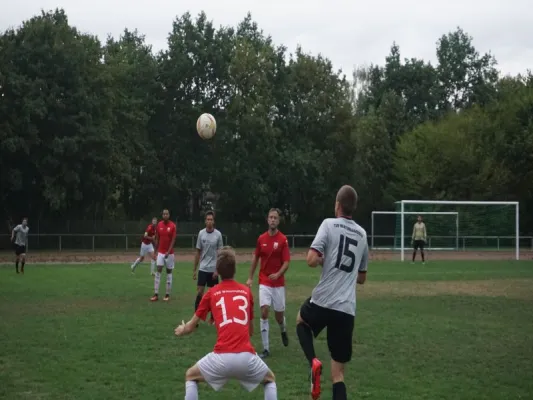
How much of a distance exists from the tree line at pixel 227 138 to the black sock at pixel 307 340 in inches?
1556

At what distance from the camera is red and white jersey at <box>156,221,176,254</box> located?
19.1 m

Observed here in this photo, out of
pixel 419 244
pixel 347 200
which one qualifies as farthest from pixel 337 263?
pixel 419 244

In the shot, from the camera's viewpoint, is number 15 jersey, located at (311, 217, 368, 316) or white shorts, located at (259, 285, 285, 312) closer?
number 15 jersey, located at (311, 217, 368, 316)

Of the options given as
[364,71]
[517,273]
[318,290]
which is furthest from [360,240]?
[364,71]

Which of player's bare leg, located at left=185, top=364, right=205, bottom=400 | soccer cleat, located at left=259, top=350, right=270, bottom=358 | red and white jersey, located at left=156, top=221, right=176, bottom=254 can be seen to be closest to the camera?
player's bare leg, located at left=185, top=364, right=205, bottom=400

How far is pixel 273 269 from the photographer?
1220cm

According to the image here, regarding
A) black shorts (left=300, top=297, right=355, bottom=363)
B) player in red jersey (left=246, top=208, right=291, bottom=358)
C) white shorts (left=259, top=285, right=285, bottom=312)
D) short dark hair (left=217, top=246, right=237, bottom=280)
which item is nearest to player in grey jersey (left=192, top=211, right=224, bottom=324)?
player in red jersey (left=246, top=208, right=291, bottom=358)

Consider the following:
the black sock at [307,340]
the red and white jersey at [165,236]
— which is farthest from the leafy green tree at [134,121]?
the black sock at [307,340]

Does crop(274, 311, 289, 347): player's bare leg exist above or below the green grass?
above

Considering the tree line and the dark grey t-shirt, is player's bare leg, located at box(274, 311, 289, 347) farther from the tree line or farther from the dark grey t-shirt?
the tree line

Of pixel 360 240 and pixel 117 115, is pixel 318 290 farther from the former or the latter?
pixel 117 115

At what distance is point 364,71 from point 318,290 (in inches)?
3006

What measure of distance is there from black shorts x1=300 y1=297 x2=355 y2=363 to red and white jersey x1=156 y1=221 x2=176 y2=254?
39.0 ft

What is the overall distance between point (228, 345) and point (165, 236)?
13.0 m
